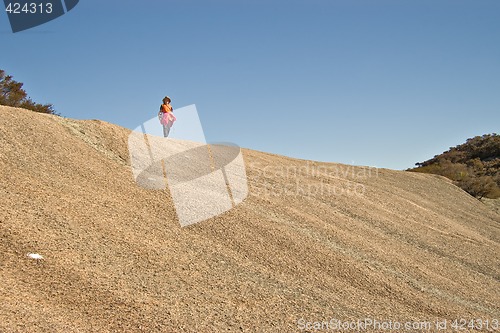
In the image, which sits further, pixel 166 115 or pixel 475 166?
pixel 475 166

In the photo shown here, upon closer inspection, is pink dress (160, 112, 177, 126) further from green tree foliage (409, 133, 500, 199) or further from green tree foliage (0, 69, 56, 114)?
green tree foliage (409, 133, 500, 199)

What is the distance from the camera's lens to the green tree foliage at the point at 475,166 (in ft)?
100

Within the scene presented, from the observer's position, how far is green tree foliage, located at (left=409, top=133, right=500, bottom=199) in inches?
1200

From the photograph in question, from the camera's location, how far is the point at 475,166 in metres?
39.8

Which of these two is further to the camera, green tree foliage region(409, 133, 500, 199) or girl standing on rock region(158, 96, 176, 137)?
green tree foliage region(409, 133, 500, 199)

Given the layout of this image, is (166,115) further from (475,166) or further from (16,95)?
(475,166)

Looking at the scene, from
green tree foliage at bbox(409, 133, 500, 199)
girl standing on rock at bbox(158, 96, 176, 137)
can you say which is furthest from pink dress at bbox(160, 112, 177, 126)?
green tree foliage at bbox(409, 133, 500, 199)

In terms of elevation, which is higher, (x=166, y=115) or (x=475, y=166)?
(x=166, y=115)

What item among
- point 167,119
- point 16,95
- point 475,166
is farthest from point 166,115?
point 475,166

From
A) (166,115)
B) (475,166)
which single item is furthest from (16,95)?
(475,166)

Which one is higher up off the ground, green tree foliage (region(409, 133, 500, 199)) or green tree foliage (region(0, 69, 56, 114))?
green tree foliage (region(0, 69, 56, 114))

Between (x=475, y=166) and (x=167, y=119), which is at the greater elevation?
(x=167, y=119)

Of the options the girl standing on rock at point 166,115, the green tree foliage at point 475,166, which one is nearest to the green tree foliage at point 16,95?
the girl standing on rock at point 166,115

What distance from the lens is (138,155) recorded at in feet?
47.4
